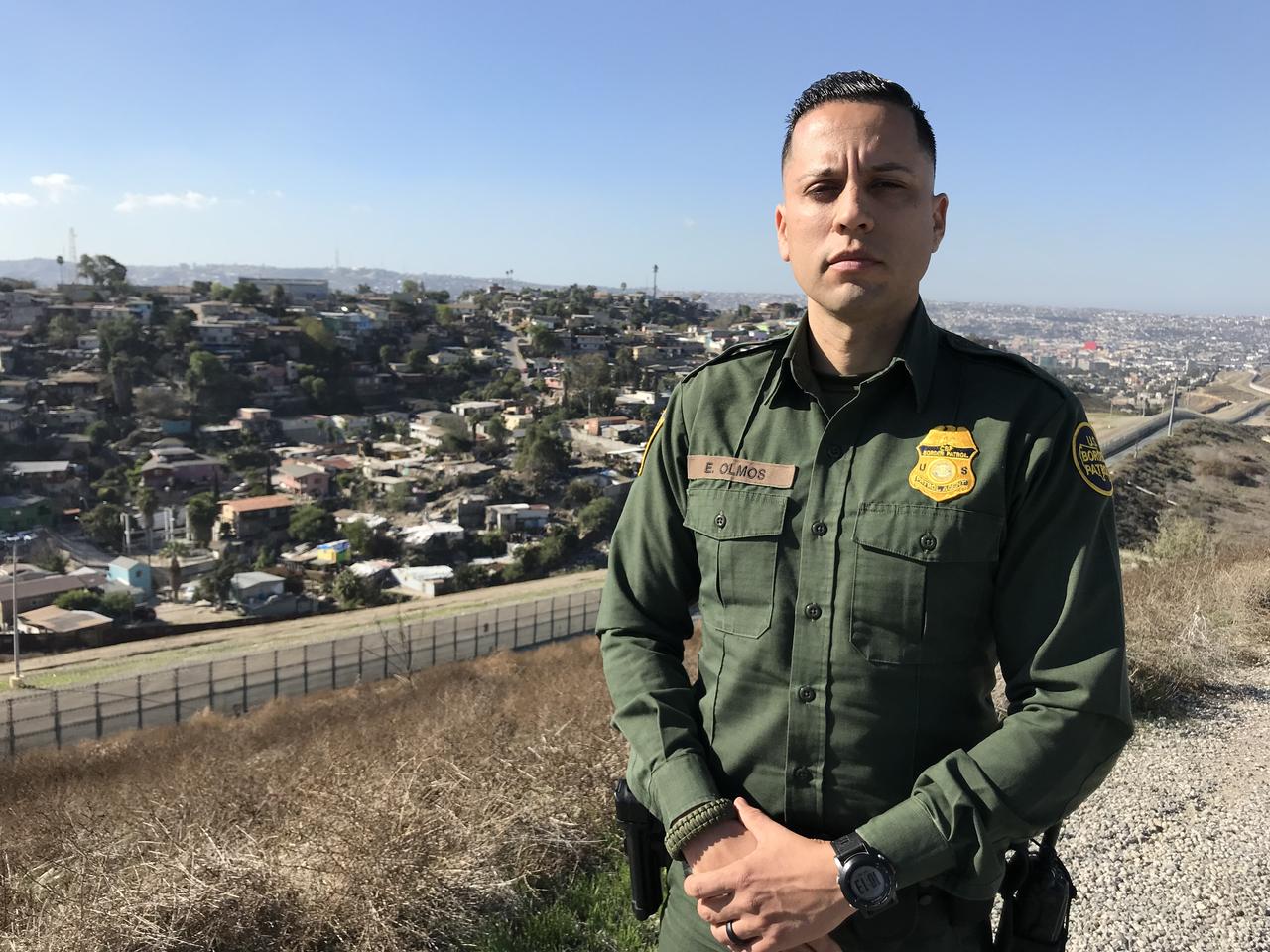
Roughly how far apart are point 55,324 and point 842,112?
Answer: 59.1m

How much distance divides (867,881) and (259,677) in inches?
654

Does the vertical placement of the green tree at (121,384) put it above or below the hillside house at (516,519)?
above

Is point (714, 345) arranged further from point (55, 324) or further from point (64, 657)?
point (64, 657)

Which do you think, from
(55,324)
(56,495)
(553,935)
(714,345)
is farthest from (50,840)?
(714,345)

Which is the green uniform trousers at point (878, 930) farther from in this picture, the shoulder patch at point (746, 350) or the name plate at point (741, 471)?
the shoulder patch at point (746, 350)

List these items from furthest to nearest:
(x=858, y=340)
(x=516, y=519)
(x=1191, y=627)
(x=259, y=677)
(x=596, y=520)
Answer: (x=516, y=519)
(x=596, y=520)
(x=259, y=677)
(x=1191, y=627)
(x=858, y=340)

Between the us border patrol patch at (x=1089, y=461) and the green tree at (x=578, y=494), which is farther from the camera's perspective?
the green tree at (x=578, y=494)

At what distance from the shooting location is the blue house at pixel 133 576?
86.1ft

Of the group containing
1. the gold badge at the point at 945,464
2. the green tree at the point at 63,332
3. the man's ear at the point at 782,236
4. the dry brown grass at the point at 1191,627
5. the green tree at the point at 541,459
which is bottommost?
the green tree at the point at 541,459

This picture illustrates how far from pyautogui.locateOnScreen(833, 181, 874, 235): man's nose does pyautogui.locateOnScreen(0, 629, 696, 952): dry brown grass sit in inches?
88.4

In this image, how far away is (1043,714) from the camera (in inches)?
40.9

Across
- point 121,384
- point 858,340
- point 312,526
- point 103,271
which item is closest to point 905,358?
point 858,340

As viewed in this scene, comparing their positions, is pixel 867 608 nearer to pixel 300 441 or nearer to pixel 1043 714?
pixel 1043 714

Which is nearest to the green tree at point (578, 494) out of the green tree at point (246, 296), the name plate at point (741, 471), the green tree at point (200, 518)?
the green tree at point (200, 518)
